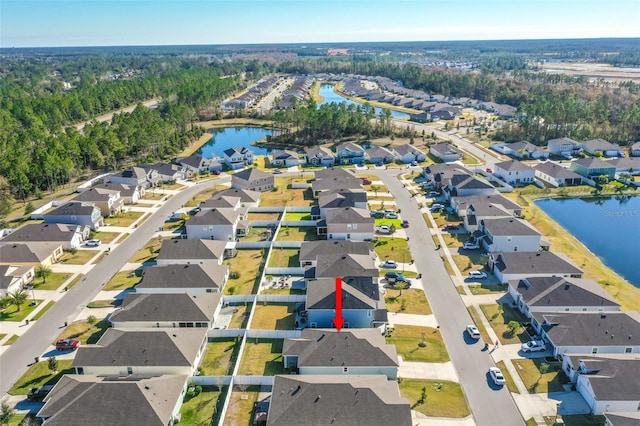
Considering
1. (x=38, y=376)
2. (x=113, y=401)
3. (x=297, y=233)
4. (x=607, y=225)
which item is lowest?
(x=607, y=225)

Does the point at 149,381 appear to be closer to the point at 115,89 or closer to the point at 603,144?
the point at 603,144

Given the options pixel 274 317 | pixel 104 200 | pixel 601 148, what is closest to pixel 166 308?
pixel 274 317

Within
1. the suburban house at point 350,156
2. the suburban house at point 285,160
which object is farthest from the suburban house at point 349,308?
the suburban house at point 350,156

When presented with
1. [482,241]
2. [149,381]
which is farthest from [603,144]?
[149,381]

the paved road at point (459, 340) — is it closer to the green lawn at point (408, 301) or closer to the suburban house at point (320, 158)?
the green lawn at point (408, 301)

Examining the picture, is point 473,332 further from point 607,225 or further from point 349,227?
point 607,225

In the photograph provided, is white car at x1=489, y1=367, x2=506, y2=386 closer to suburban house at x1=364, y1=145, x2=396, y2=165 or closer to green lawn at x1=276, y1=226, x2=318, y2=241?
green lawn at x1=276, y1=226, x2=318, y2=241
